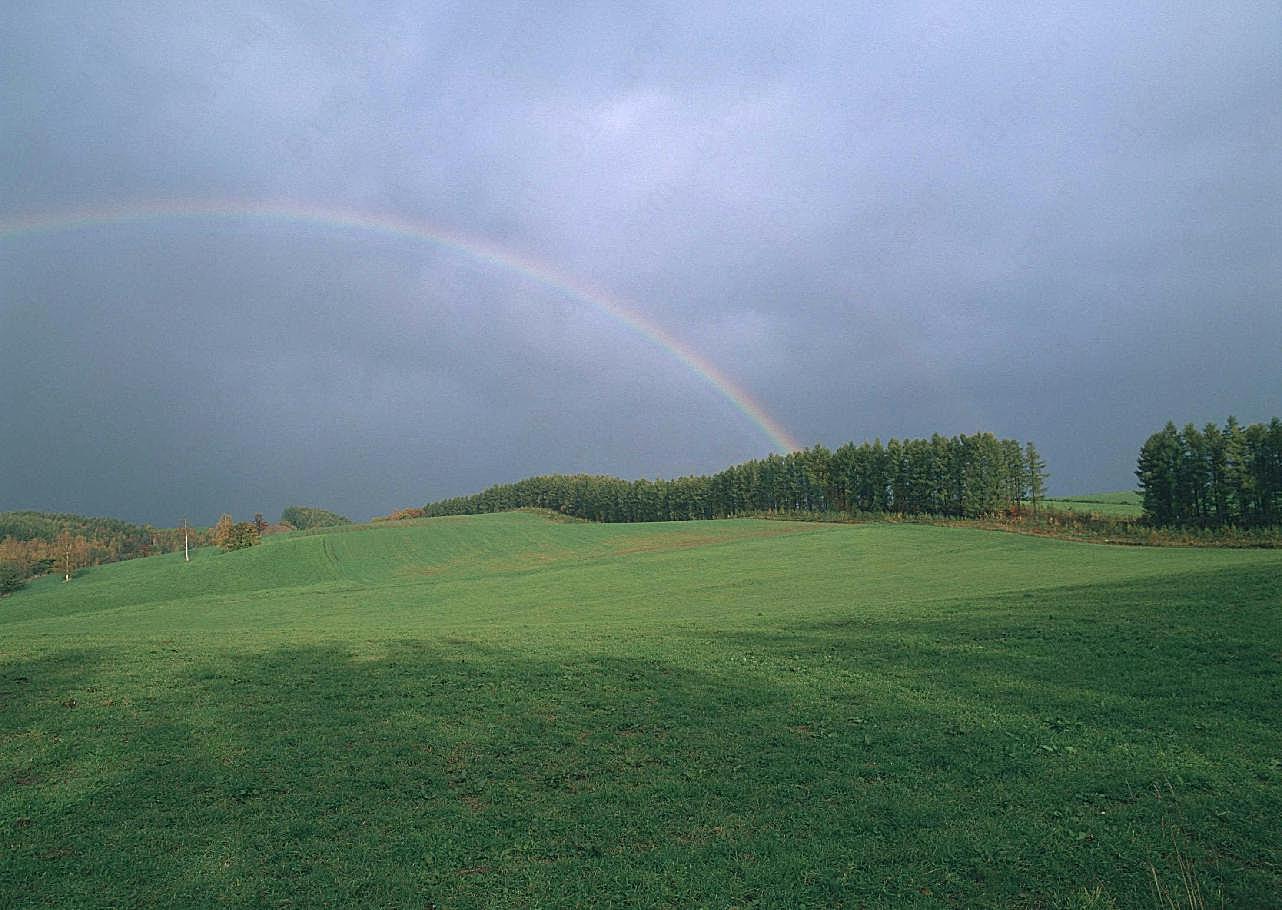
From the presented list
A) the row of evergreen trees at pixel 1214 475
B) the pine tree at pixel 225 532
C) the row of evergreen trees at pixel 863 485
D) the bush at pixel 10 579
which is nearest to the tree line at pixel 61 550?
the bush at pixel 10 579

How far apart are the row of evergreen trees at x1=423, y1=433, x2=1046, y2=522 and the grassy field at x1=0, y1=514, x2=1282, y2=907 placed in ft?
308

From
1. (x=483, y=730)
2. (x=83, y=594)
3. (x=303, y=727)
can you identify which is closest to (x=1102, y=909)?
(x=483, y=730)

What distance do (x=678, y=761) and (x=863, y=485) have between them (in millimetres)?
120762

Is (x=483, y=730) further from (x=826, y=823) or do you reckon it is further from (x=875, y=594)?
(x=875, y=594)

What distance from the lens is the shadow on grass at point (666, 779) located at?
25.3ft

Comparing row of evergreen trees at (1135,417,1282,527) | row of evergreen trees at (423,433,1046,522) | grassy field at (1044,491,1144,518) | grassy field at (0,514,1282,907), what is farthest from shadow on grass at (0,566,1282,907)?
grassy field at (1044,491,1144,518)

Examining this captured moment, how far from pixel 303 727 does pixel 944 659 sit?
48.9 feet

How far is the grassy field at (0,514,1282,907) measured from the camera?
25.4ft

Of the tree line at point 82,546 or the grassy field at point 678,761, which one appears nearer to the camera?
the grassy field at point 678,761

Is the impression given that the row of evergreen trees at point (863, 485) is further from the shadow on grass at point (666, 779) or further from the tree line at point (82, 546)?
the shadow on grass at point (666, 779)

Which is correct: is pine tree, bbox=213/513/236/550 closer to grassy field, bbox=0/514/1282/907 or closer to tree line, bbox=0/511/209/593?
tree line, bbox=0/511/209/593

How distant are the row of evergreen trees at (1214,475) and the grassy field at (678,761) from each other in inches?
2742

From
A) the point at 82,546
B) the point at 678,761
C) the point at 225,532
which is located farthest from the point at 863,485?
the point at 82,546

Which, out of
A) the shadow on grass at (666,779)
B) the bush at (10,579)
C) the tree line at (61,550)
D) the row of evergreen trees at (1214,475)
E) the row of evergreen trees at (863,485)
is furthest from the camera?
the row of evergreen trees at (863,485)
